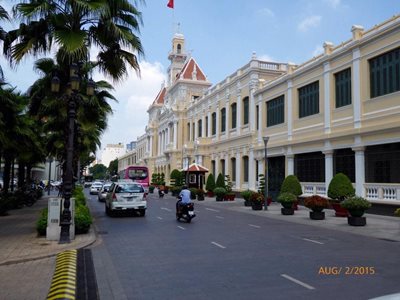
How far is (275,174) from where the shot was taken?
34531 millimetres

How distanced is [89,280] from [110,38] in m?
9.69

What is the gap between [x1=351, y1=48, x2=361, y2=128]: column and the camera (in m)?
23.8

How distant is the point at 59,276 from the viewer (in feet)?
24.6

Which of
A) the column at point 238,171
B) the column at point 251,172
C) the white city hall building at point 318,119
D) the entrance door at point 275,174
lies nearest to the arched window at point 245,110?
the white city hall building at point 318,119

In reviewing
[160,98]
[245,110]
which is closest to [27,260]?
[245,110]

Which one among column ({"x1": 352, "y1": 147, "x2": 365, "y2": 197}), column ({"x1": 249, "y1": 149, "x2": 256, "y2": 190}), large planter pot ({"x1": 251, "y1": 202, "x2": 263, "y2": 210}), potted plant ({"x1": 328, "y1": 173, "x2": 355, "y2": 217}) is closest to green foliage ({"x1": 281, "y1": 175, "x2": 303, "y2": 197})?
large planter pot ({"x1": 251, "y1": 202, "x2": 263, "y2": 210})

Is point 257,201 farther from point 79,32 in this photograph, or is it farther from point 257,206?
point 79,32

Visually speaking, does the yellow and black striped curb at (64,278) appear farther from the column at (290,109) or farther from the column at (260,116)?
the column at (260,116)

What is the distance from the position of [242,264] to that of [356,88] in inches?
707

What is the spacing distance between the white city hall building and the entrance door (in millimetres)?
86

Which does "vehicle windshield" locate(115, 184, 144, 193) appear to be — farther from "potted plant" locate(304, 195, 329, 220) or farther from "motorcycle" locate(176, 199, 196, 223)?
"potted plant" locate(304, 195, 329, 220)

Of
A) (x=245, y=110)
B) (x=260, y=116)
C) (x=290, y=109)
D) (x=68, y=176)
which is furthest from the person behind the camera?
(x=245, y=110)

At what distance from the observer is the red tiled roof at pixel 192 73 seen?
70.8 meters

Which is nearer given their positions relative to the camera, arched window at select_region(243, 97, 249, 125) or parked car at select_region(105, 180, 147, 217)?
parked car at select_region(105, 180, 147, 217)
